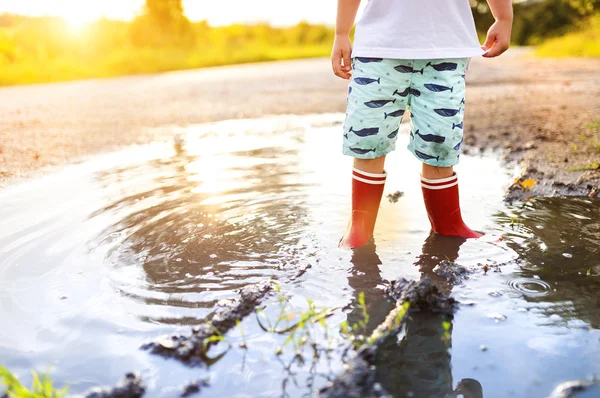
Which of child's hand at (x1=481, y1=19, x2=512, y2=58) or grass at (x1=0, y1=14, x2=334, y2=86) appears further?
grass at (x1=0, y1=14, x2=334, y2=86)

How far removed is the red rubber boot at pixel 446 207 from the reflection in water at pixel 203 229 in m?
0.61

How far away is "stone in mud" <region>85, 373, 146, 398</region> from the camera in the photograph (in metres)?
1.51

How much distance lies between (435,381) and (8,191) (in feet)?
10.2

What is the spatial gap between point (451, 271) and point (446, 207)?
1.66ft

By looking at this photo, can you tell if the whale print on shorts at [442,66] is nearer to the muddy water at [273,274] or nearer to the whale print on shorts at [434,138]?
the whale print on shorts at [434,138]

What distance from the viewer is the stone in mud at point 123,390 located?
1.51m

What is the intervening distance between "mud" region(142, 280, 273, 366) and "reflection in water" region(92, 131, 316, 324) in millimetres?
103

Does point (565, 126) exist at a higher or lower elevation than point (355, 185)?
lower

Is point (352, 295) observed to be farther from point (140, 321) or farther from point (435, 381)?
point (140, 321)

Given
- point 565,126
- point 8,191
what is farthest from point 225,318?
point 565,126

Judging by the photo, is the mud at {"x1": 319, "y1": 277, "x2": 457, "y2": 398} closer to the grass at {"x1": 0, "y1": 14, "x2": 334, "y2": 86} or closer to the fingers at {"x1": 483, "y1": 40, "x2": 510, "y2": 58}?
the fingers at {"x1": 483, "y1": 40, "x2": 510, "y2": 58}

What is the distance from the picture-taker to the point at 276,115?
21.7 ft

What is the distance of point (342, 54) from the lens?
8.50 ft

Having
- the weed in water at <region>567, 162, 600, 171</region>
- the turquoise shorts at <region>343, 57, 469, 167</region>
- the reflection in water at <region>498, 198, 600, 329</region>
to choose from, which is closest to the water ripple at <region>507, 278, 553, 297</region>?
the reflection in water at <region>498, 198, 600, 329</region>
